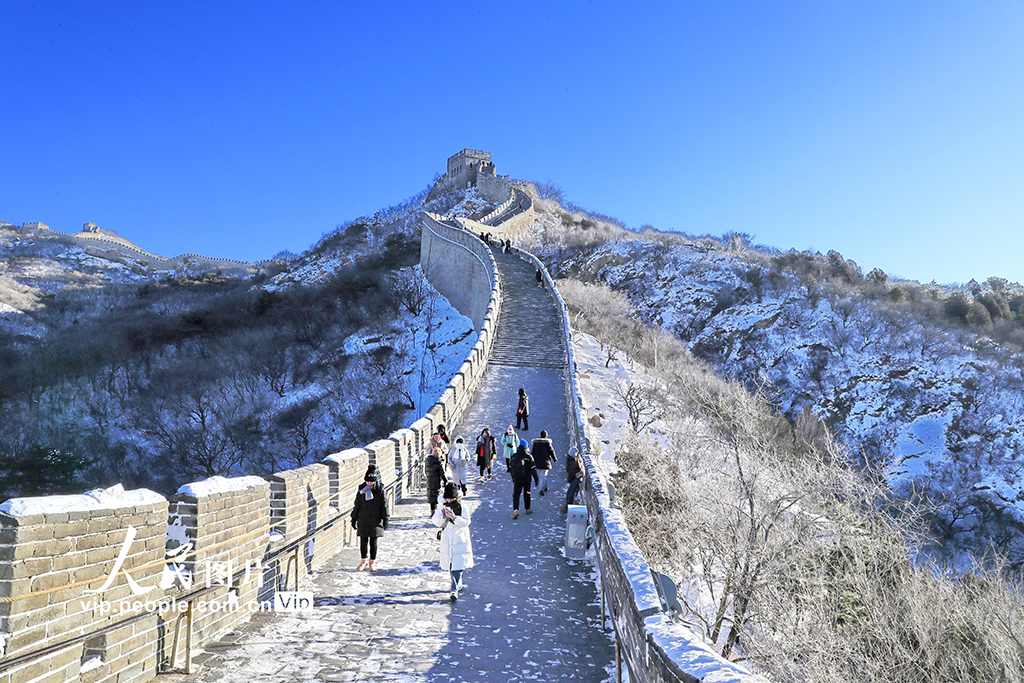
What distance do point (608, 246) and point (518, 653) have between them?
47146mm

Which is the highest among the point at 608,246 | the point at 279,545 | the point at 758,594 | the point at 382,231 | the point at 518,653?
the point at 382,231

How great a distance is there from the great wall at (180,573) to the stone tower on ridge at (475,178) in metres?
60.3

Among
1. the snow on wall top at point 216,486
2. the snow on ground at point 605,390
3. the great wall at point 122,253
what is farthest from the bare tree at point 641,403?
the great wall at point 122,253

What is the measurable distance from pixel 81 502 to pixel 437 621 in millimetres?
3293

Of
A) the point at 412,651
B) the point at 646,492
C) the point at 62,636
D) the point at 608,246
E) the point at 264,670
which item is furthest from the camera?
the point at 608,246

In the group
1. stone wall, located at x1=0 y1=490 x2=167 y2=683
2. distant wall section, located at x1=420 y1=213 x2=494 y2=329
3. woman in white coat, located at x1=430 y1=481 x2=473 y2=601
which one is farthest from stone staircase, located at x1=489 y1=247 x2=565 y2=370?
stone wall, located at x1=0 y1=490 x2=167 y2=683

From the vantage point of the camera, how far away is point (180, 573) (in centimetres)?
500

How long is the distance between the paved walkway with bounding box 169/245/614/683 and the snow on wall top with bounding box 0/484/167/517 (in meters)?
1.34

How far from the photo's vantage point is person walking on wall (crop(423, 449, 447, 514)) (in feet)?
32.1

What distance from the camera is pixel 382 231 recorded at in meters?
65.1

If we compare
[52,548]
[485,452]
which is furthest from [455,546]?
[485,452]

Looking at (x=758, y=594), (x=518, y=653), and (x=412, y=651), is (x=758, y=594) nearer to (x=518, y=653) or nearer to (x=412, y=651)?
(x=518, y=653)

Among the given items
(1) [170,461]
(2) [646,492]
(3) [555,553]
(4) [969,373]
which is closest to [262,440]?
(1) [170,461]

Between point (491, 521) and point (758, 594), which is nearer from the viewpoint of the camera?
point (758, 594)
